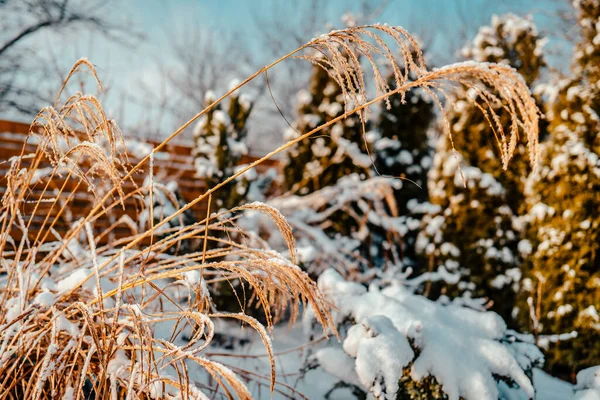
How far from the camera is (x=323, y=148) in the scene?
486cm

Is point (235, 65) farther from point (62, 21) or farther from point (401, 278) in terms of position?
point (401, 278)

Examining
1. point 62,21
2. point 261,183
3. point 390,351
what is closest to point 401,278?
point 261,183

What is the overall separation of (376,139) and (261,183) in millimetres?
1393

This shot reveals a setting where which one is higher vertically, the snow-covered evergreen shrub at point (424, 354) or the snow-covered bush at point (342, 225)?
the snow-covered bush at point (342, 225)

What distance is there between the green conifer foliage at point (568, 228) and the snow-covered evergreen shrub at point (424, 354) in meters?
1.39

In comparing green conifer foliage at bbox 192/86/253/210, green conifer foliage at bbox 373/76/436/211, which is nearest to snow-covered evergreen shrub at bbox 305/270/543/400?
green conifer foliage at bbox 192/86/253/210

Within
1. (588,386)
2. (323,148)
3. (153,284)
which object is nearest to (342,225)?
(323,148)

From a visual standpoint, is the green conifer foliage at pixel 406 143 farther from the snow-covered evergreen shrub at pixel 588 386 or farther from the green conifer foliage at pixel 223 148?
the snow-covered evergreen shrub at pixel 588 386

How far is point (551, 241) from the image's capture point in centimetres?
359

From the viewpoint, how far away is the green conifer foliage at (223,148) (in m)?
3.83

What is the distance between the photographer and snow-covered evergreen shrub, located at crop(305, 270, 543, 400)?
1673 millimetres

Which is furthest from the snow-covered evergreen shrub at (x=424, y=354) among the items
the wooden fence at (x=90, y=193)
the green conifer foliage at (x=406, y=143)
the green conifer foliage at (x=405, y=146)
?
the green conifer foliage at (x=406, y=143)

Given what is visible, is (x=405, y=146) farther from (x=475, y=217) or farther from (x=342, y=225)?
(x=475, y=217)

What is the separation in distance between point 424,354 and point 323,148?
3298 millimetres
